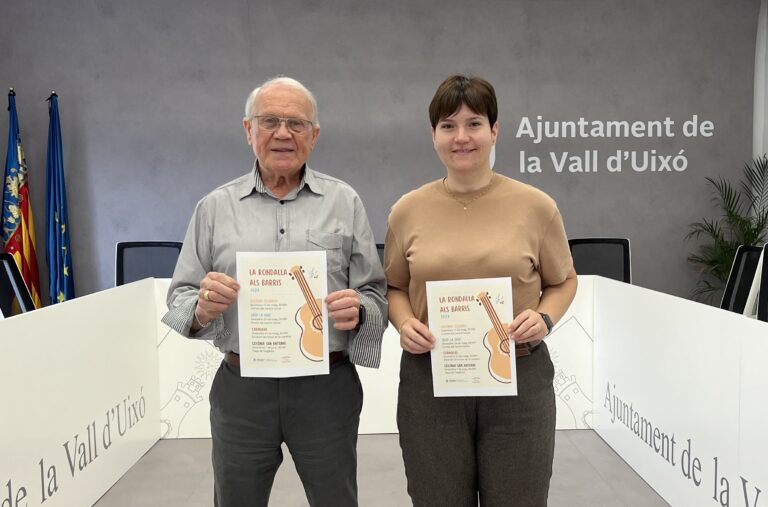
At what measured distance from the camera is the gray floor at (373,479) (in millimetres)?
2811

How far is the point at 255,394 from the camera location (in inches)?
61.5

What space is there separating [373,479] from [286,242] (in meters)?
1.89

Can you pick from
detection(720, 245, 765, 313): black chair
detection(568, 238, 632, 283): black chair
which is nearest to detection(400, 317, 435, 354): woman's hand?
detection(720, 245, 765, 313): black chair

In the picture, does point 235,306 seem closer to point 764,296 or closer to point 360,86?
point 764,296

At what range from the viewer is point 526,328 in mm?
1452

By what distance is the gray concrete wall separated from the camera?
17.8 ft

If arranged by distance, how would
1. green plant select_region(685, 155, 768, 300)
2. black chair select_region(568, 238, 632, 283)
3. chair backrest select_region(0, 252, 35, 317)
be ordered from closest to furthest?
chair backrest select_region(0, 252, 35, 317) → black chair select_region(568, 238, 632, 283) → green plant select_region(685, 155, 768, 300)

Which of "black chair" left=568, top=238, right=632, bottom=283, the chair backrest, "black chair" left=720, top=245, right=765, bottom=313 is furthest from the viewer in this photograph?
"black chair" left=568, top=238, right=632, bottom=283

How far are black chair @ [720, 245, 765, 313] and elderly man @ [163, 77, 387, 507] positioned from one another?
2938 mm

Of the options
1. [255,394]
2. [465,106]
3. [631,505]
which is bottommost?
[631,505]

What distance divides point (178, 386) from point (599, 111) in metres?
4.35

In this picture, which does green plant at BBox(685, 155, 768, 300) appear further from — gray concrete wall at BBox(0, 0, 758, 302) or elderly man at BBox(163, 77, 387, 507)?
elderly man at BBox(163, 77, 387, 507)

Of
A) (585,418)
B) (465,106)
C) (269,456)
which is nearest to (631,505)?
(585,418)

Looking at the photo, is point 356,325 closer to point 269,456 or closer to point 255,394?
point 255,394
